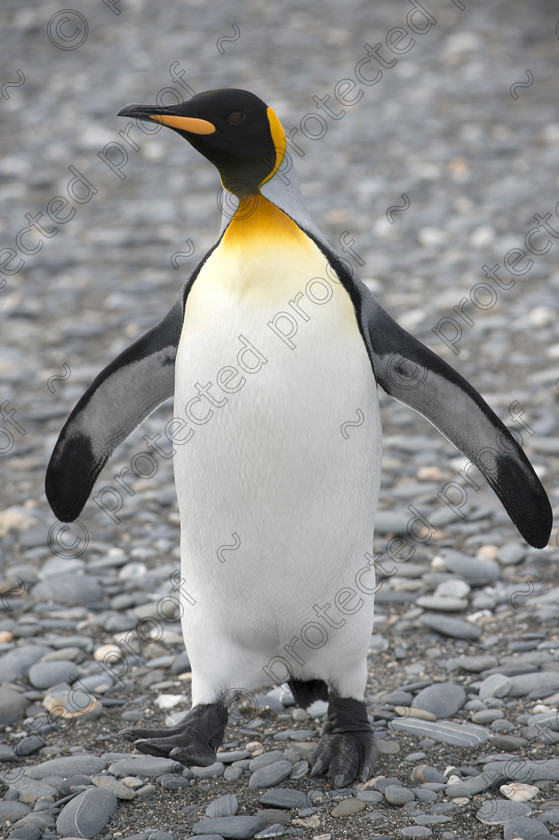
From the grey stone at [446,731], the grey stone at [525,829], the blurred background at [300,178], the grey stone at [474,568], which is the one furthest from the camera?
the blurred background at [300,178]

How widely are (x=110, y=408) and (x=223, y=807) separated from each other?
93 cm

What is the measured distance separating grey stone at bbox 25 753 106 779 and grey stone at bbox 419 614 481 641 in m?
1.04

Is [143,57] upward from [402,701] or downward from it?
upward

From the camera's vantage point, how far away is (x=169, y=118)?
2.06m

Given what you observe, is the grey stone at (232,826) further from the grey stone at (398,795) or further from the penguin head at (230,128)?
the penguin head at (230,128)

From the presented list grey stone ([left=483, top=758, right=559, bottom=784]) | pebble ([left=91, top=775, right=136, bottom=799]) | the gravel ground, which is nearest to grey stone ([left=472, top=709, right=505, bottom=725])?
the gravel ground

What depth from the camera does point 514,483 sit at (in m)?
2.42

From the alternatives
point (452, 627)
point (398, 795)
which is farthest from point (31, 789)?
point (452, 627)

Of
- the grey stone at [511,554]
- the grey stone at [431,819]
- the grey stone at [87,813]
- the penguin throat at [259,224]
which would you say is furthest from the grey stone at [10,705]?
the grey stone at [511,554]

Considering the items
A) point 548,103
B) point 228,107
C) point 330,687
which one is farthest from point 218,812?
point 548,103

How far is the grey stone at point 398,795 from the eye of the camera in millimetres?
2189

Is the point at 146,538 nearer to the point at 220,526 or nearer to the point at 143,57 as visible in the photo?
the point at 220,526

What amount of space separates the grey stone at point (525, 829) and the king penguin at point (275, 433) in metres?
0.37

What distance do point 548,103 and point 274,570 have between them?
21.9 feet
